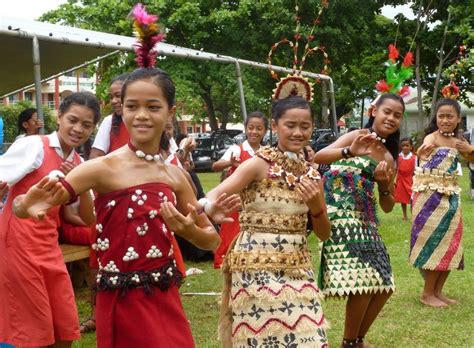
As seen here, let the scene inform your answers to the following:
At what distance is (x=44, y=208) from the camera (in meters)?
2.65

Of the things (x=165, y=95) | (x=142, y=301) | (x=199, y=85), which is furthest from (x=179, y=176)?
(x=199, y=85)

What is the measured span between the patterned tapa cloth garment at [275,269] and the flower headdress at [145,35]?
900mm

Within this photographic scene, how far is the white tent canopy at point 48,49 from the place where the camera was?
586 cm

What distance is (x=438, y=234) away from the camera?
20.8 ft

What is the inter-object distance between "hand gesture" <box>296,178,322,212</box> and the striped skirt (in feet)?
10.1

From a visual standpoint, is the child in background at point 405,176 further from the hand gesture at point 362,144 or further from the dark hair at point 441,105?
the hand gesture at point 362,144

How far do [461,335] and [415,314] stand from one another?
25.3 inches

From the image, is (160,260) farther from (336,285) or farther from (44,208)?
(336,285)

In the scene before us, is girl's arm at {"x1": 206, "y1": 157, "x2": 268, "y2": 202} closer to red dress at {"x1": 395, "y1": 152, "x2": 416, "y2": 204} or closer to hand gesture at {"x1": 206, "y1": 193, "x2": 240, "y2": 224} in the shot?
hand gesture at {"x1": 206, "y1": 193, "x2": 240, "y2": 224}

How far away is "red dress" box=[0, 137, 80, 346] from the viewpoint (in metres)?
3.70

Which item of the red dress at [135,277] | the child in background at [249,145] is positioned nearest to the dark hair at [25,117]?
the child in background at [249,145]

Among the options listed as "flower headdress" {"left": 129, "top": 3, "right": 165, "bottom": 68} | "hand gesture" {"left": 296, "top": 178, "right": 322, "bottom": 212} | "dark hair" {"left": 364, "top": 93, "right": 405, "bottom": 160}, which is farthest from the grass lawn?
"flower headdress" {"left": 129, "top": 3, "right": 165, "bottom": 68}

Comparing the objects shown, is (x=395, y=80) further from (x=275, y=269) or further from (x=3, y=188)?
(x=3, y=188)

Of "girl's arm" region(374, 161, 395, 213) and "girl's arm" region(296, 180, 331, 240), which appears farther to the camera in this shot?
"girl's arm" region(374, 161, 395, 213)
